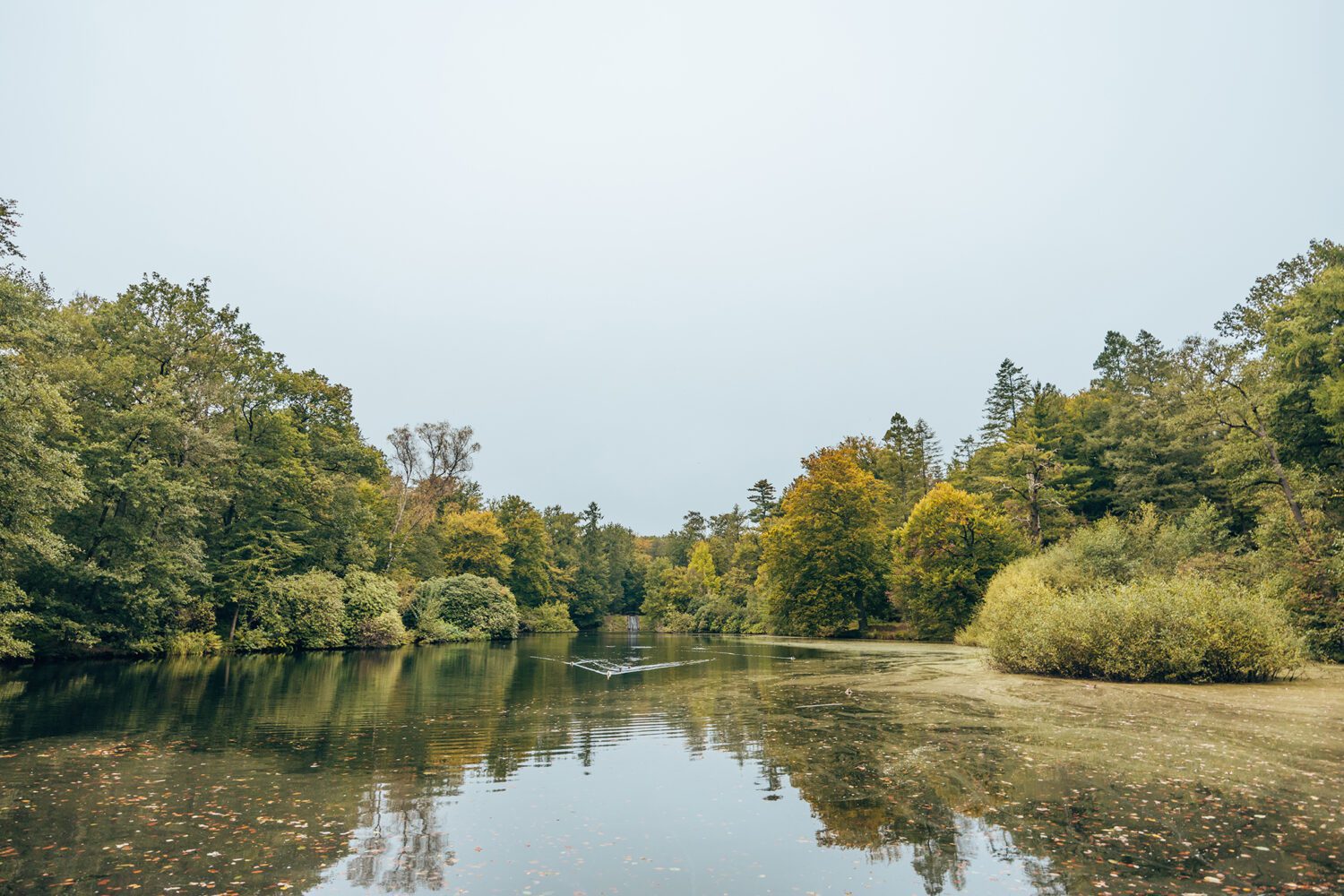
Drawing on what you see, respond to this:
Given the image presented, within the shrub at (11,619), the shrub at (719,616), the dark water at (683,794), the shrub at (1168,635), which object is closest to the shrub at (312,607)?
the shrub at (11,619)

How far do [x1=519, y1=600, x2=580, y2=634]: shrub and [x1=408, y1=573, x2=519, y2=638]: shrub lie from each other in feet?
44.0

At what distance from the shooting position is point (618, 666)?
34125mm

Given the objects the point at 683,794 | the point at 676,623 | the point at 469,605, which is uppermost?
the point at 469,605

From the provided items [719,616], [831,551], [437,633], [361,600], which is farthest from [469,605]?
[831,551]

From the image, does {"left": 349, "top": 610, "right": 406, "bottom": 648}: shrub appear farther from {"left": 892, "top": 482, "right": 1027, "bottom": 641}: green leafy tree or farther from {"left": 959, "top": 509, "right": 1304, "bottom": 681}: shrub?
{"left": 959, "top": 509, "right": 1304, "bottom": 681}: shrub

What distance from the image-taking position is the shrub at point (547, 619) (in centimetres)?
8250

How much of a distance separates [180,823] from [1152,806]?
11.8 m

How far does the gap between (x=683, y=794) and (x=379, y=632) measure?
42.7m

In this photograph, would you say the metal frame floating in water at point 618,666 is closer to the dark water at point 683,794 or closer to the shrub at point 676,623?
the dark water at point 683,794

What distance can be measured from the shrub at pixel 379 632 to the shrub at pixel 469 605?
806cm

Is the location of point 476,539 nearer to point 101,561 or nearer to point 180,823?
point 101,561

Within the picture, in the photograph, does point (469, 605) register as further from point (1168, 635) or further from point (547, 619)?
point (1168, 635)

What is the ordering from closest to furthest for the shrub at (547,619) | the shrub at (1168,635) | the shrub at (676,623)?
the shrub at (1168,635) → the shrub at (547,619) → the shrub at (676,623)

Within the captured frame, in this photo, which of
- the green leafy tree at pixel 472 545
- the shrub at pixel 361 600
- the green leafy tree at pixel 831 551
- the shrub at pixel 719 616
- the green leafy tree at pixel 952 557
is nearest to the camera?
the shrub at pixel 361 600
